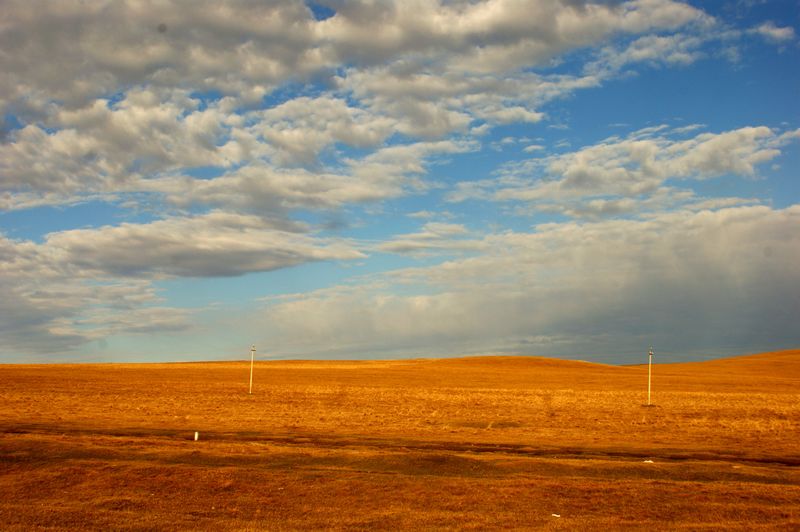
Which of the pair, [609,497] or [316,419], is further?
[316,419]

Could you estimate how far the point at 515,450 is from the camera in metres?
24.1

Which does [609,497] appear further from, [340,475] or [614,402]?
[614,402]

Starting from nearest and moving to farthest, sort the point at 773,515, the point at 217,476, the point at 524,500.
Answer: the point at 773,515, the point at 524,500, the point at 217,476

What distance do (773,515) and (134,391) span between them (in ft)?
162

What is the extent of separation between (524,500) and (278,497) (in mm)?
5780

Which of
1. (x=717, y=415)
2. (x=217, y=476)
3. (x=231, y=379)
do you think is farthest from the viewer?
(x=231, y=379)

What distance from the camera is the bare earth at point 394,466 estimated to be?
14.3 m

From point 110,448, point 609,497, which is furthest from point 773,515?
point 110,448

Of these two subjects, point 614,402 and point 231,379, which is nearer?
point 614,402

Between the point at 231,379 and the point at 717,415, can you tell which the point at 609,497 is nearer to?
the point at 717,415

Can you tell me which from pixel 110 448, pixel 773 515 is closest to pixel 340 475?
pixel 110 448

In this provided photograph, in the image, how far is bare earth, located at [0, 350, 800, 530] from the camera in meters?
14.3

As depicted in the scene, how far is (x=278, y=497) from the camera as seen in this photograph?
16016 mm

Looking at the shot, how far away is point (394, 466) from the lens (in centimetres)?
1931
